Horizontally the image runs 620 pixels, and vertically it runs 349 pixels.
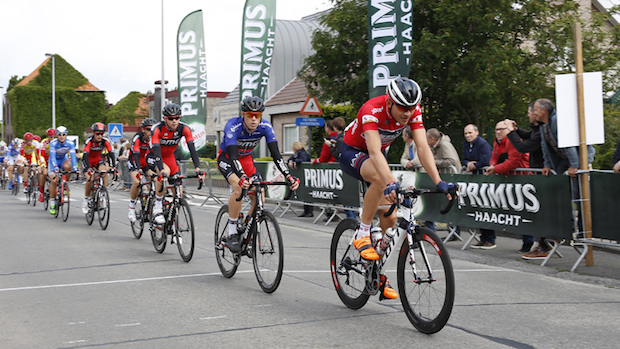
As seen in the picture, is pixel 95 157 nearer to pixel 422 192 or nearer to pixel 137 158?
pixel 137 158

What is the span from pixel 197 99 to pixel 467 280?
2113 centimetres

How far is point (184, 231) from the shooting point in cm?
855

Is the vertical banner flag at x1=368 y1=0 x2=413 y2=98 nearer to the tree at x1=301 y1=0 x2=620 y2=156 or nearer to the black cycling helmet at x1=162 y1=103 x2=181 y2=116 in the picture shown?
the tree at x1=301 y1=0 x2=620 y2=156

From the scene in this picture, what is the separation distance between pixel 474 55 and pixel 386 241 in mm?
11210

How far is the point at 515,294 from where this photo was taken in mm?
6547

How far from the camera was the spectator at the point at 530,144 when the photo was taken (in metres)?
8.89

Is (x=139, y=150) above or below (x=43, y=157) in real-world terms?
below

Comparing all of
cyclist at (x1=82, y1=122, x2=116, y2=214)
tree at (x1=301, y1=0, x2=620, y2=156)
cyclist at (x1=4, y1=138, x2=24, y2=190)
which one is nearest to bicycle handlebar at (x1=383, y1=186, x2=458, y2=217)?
cyclist at (x1=82, y1=122, x2=116, y2=214)

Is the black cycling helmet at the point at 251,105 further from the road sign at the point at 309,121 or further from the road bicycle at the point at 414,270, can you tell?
the road sign at the point at 309,121

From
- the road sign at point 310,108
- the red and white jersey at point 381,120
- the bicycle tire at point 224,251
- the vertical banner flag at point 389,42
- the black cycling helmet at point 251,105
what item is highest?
the vertical banner flag at point 389,42

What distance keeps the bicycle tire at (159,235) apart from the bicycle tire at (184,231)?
441mm

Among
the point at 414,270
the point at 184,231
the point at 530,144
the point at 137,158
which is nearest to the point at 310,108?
the point at 137,158

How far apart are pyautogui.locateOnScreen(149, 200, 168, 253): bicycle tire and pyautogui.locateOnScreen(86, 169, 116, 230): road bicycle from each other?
3075 mm

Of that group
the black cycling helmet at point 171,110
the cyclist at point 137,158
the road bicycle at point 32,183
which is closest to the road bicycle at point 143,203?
the cyclist at point 137,158
